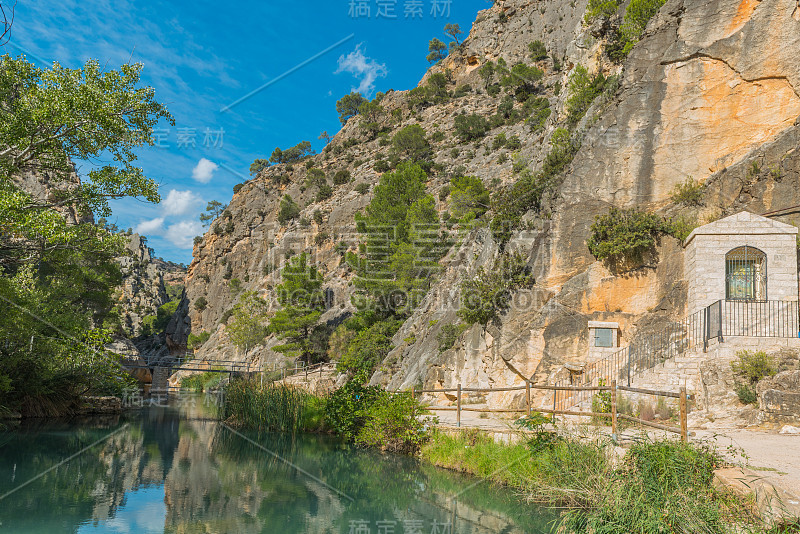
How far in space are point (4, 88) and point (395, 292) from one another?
83.0ft

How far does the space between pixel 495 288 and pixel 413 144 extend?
141ft

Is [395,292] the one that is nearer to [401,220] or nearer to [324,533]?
[401,220]

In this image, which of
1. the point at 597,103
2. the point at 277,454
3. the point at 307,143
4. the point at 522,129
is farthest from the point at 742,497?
the point at 307,143

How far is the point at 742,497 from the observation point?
23.4 ft

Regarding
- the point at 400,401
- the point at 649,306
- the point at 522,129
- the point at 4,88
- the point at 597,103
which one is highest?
the point at 522,129

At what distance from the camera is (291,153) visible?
292ft

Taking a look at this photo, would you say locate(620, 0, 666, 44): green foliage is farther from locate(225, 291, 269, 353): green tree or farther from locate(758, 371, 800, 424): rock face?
locate(225, 291, 269, 353): green tree

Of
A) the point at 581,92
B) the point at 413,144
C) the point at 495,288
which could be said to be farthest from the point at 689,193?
the point at 413,144

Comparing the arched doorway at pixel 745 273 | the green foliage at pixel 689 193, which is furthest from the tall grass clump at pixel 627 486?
the green foliage at pixel 689 193

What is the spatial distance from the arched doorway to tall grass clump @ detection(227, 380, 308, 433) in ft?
52.5

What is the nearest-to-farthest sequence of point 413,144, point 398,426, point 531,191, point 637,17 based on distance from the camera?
point 398,426 → point 531,191 → point 637,17 → point 413,144

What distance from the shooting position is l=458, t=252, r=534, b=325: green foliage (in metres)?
20.4

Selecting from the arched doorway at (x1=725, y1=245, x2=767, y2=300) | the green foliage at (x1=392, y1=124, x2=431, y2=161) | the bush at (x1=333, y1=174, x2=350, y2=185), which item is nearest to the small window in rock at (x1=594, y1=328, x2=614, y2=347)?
the arched doorway at (x1=725, y1=245, x2=767, y2=300)

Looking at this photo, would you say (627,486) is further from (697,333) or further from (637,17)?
(637,17)
